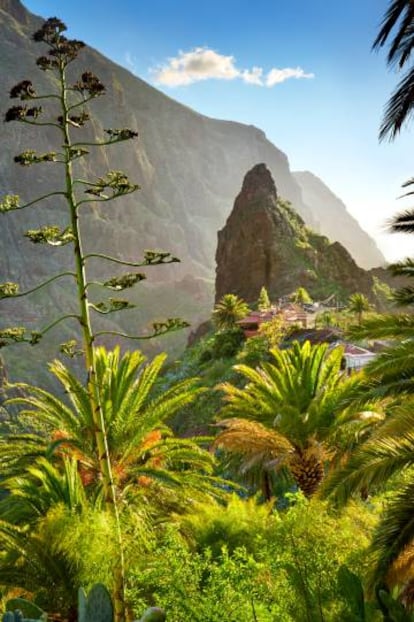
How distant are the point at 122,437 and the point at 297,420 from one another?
3994 millimetres

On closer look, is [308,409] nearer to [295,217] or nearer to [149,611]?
Result: [149,611]

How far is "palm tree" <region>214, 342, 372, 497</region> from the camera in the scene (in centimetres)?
1203

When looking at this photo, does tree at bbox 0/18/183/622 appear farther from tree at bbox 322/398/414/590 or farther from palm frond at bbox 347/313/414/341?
tree at bbox 322/398/414/590

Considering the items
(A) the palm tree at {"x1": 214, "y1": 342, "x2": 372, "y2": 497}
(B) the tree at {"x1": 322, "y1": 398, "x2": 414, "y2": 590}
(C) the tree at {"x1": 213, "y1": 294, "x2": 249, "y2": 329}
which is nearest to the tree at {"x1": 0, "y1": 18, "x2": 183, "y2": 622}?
(B) the tree at {"x1": 322, "y1": 398, "x2": 414, "y2": 590}

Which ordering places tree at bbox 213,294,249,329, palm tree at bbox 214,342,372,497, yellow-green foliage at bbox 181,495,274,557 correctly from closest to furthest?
yellow-green foliage at bbox 181,495,274,557 → palm tree at bbox 214,342,372,497 → tree at bbox 213,294,249,329

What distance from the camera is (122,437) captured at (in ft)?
34.3

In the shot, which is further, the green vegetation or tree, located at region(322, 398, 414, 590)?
the green vegetation

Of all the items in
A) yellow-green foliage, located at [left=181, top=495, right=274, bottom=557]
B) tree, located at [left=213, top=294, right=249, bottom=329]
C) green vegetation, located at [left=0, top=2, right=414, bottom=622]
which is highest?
tree, located at [left=213, top=294, right=249, bottom=329]

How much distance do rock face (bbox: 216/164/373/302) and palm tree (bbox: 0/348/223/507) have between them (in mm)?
58434

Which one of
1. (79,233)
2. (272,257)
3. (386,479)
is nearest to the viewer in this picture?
(386,479)

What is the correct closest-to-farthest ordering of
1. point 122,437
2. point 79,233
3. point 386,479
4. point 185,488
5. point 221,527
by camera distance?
point 386,479 < point 79,233 < point 122,437 < point 185,488 < point 221,527

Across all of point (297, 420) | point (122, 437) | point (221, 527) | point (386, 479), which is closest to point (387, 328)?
point (386, 479)

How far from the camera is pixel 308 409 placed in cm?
1207

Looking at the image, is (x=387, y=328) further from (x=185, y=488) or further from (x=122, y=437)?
(x=185, y=488)
